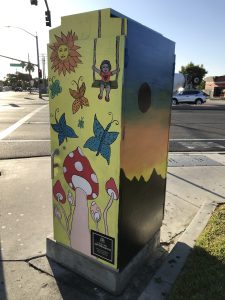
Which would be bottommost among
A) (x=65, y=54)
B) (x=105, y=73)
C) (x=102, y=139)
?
(x=102, y=139)

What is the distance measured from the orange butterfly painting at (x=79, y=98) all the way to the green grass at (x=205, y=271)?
Answer: 1.91m

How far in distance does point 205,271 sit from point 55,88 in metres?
2.37

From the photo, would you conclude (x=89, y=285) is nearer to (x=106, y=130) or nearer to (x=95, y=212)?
(x=95, y=212)

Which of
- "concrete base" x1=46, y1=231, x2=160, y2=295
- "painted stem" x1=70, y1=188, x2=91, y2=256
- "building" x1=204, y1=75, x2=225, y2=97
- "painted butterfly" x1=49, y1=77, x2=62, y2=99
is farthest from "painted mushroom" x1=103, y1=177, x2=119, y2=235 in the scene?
"building" x1=204, y1=75, x2=225, y2=97

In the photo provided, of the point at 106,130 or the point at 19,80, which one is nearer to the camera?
the point at 106,130

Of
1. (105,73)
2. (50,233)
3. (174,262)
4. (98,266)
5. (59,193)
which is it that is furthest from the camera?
(50,233)

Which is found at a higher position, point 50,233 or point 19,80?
point 19,80

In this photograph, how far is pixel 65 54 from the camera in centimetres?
270

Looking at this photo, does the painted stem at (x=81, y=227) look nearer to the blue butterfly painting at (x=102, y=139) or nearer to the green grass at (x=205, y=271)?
the blue butterfly painting at (x=102, y=139)

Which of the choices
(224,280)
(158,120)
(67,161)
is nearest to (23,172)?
(67,161)

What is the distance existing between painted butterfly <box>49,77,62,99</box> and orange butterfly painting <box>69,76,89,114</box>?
0.17 m

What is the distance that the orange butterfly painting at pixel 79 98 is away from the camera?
265 centimetres

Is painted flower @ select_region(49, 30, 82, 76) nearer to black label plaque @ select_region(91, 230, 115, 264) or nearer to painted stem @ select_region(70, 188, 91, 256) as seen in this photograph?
painted stem @ select_region(70, 188, 91, 256)

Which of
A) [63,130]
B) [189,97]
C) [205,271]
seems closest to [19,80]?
[189,97]
